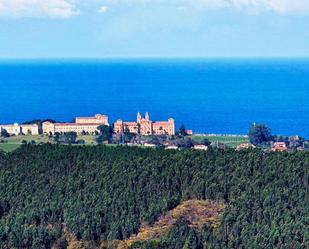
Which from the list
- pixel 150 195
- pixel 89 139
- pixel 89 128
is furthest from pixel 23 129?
pixel 150 195

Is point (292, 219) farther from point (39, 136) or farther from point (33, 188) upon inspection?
point (39, 136)

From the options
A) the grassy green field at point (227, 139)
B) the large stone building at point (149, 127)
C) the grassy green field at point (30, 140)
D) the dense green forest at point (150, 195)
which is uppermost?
the large stone building at point (149, 127)

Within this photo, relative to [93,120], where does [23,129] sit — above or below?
below

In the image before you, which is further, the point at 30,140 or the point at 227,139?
the point at 227,139

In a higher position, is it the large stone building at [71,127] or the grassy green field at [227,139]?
the large stone building at [71,127]

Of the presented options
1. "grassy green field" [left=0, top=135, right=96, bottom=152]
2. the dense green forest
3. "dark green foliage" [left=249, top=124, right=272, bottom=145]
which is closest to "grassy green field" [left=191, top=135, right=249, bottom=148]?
"dark green foliage" [left=249, top=124, right=272, bottom=145]

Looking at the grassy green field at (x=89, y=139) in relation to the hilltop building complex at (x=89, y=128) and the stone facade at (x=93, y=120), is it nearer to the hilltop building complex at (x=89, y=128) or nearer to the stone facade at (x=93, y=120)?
the hilltop building complex at (x=89, y=128)

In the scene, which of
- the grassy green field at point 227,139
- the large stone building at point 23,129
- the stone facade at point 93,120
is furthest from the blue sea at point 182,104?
the large stone building at point 23,129

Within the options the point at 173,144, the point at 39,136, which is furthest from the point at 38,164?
the point at 39,136

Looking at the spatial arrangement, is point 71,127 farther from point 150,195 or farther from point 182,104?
point 182,104
